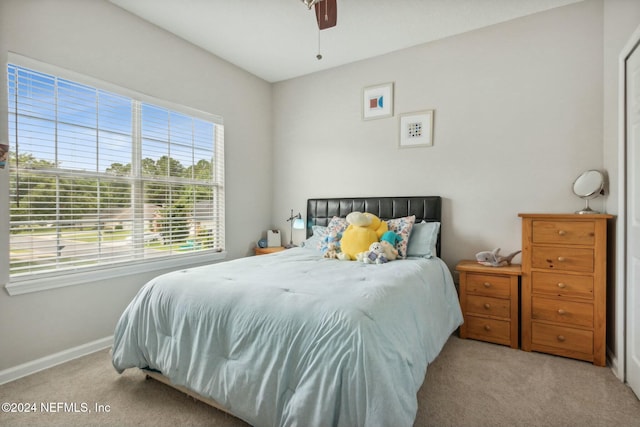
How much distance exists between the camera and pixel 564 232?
7.91 feet

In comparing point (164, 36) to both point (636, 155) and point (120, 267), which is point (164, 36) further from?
point (636, 155)

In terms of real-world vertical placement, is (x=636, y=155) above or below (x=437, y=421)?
above

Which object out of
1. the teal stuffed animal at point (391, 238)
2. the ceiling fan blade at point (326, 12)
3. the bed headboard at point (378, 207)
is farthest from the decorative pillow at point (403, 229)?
the ceiling fan blade at point (326, 12)

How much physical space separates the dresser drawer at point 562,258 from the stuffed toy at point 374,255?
3.76 feet

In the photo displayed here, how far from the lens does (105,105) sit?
2.63 m

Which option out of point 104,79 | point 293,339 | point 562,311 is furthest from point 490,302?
point 104,79

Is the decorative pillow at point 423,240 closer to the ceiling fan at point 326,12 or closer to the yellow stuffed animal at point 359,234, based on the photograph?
the yellow stuffed animal at point 359,234

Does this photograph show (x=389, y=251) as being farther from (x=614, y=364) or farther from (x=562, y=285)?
(x=614, y=364)

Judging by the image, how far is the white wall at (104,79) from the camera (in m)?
2.16

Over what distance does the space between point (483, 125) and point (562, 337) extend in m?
1.88

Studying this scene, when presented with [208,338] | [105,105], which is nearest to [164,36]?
[105,105]

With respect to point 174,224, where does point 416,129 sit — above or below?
above

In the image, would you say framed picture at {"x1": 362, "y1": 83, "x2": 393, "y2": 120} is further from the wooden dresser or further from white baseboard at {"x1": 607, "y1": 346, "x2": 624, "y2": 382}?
white baseboard at {"x1": 607, "y1": 346, "x2": 624, "y2": 382}

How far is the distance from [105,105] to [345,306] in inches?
100
